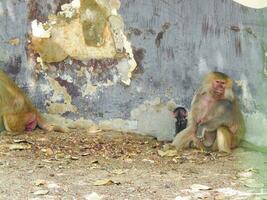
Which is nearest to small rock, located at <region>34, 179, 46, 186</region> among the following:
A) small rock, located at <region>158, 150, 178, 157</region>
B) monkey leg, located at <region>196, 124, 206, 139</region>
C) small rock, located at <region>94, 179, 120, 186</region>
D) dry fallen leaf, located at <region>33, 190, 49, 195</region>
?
dry fallen leaf, located at <region>33, 190, 49, 195</region>

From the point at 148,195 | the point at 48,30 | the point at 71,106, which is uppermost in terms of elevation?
the point at 48,30

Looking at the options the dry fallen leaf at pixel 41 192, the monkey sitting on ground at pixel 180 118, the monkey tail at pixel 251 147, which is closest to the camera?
the dry fallen leaf at pixel 41 192

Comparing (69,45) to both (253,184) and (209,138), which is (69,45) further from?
(253,184)

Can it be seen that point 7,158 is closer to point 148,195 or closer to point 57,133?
point 57,133

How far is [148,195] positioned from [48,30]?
2.82 metres

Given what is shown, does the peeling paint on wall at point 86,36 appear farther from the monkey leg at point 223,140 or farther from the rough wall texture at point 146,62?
the monkey leg at point 223,140

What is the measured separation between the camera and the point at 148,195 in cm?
609

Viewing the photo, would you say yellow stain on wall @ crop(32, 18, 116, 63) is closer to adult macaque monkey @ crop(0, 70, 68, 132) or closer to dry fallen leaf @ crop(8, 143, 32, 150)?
adult macaque monkey @ crop(0, 70, 68, 132)

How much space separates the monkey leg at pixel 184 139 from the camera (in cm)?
780

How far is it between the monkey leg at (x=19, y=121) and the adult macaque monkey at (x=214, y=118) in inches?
60.9

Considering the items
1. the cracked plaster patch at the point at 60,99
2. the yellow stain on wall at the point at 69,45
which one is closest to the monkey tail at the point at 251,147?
the yellow stain on wall at the point at 69,45

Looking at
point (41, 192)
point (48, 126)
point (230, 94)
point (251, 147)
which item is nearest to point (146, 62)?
point (230, 94)

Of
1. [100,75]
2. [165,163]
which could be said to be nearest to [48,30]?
[100,75]

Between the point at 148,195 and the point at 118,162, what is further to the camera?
the point at 118,162
